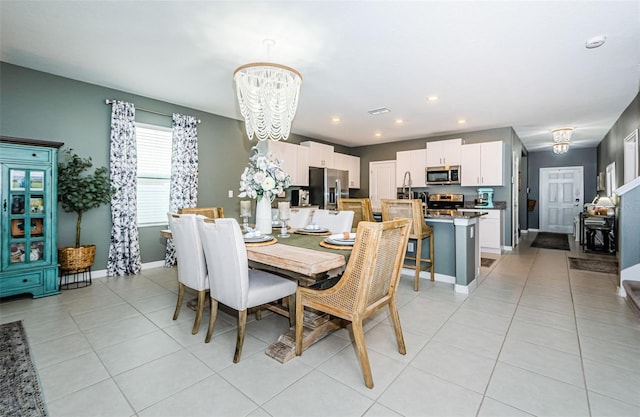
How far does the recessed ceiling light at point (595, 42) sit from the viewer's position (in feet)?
8.44

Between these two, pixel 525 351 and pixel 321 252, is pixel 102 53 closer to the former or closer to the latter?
pixel 321 252

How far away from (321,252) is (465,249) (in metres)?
2.16

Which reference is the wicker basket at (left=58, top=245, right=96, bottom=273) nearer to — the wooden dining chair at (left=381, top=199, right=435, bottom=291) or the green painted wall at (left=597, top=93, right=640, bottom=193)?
the wooden dining chair at (left=381, top=199, right=435, bottom=291)

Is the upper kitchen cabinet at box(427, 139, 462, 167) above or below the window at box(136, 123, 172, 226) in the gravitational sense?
above

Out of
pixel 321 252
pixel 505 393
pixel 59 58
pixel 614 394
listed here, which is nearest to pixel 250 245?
pixel 321 252

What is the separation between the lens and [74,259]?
3434 millimetres

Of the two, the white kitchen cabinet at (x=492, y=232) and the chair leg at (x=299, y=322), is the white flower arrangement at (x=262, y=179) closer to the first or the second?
the chair leg at (x=299, y=322)

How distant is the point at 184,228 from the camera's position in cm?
229

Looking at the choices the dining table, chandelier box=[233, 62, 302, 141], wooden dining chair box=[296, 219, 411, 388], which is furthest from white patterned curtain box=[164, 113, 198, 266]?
wooden dining chair box=[296, 219, 411, 388]

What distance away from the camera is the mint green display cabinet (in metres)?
2.96

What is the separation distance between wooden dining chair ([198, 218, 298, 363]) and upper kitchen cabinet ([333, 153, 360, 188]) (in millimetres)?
5249

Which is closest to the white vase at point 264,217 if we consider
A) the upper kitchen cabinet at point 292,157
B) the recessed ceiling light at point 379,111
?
the recessed ceiling light at point 379,111

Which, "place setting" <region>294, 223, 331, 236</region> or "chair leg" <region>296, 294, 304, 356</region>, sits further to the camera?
"place setting" <region>294, 223, 331, 236</region>

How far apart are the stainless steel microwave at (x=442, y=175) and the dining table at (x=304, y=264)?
15.3 feet
